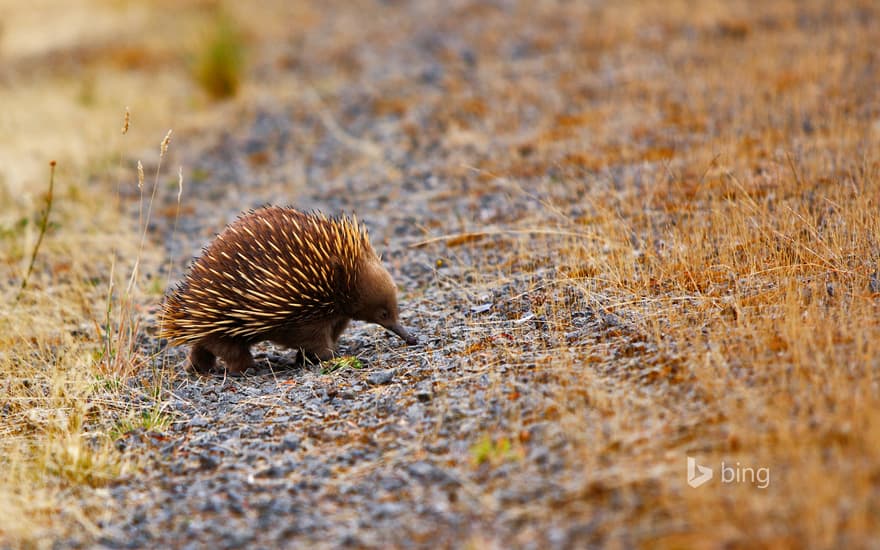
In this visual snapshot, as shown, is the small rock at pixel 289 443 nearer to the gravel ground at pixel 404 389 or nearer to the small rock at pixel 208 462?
the gravel ground at pixel 404 389

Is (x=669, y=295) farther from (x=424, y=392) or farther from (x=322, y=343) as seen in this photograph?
(x=322, y=343)

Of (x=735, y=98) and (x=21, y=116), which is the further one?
(x=21, y=116)

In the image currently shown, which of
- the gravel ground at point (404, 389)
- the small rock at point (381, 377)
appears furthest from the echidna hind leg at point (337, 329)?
the small rock at point (381, 377)

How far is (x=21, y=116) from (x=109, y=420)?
1107 centimetres

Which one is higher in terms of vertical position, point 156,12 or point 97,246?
point 156,12

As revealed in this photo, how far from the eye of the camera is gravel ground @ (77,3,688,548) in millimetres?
4160

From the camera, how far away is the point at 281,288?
622 cm

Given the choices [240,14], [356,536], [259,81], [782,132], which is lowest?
[356,536]

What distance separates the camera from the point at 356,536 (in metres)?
4.02

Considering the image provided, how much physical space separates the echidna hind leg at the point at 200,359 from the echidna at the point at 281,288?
172 millimetres

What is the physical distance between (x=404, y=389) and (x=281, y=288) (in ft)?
4.21

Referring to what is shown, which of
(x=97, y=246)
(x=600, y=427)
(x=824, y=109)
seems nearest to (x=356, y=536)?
(x=600, y=427)

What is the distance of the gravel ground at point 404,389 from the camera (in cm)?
416

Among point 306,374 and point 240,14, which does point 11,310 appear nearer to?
point 306,374
